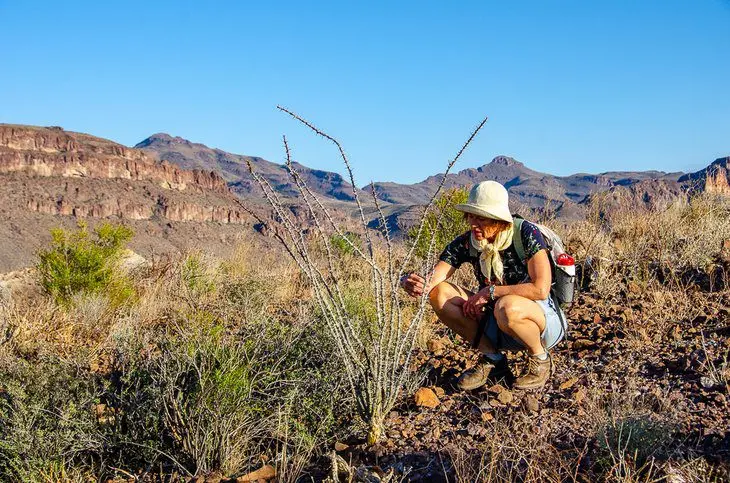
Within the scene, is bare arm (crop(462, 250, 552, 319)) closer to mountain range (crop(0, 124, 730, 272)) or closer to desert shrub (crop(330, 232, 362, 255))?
desert shrub (crop(330, 232, 362, 255))

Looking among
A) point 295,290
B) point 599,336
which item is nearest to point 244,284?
point 295,290

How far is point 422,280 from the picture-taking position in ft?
11.9

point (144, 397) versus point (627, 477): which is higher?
point (627, 477)

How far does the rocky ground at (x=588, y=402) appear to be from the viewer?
2602 millimetres

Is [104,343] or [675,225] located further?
[675,225]

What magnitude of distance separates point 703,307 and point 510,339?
168cm

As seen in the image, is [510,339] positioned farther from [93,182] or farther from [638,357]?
[93,182]

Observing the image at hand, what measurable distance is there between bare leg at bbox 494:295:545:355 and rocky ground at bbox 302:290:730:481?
0.27 metres

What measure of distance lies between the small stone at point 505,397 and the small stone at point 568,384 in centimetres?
31

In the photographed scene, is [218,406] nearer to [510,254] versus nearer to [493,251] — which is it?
[493,251]

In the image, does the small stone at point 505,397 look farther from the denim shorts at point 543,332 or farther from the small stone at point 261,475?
the small stone at point 261,475

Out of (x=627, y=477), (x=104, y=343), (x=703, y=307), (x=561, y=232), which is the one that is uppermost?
(x=561, y=232)

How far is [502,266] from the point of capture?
11.8 ft

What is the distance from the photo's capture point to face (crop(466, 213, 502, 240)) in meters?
3.52
